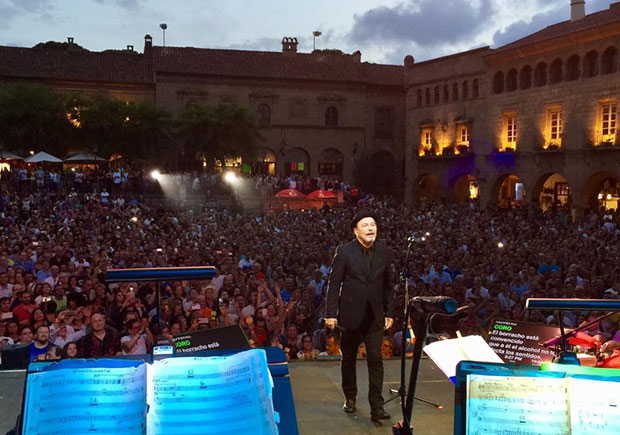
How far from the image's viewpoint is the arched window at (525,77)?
33.2 m

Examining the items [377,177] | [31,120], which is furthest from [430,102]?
[31,120]

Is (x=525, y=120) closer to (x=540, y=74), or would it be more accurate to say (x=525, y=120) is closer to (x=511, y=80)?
(x=540, y=74)

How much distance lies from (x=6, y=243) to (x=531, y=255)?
13218 mm

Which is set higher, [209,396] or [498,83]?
[498,83]

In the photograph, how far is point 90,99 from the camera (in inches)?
1494

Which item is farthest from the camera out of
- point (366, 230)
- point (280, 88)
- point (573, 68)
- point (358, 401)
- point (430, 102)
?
point (280, 88)

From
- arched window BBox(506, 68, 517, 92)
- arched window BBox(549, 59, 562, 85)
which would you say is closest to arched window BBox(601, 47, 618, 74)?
arched window BBox(549, 59, 562, 85)

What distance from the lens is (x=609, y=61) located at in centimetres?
2895

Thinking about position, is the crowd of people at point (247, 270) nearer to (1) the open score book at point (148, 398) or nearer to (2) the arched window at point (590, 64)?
(1) the open score book at point (148, 398)

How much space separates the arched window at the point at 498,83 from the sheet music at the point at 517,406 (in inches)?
1361

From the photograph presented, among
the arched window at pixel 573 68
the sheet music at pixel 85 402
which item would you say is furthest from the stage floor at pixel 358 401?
the arched window at pixel 573 68

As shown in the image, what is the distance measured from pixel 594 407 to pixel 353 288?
108 inches

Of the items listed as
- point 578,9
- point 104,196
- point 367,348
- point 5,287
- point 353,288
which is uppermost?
point 578,9

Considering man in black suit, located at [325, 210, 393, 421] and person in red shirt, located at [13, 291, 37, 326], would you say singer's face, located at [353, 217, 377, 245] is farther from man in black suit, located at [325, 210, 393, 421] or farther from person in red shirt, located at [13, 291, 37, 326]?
person in red shirt, located at [13, 291, 37, 326]
